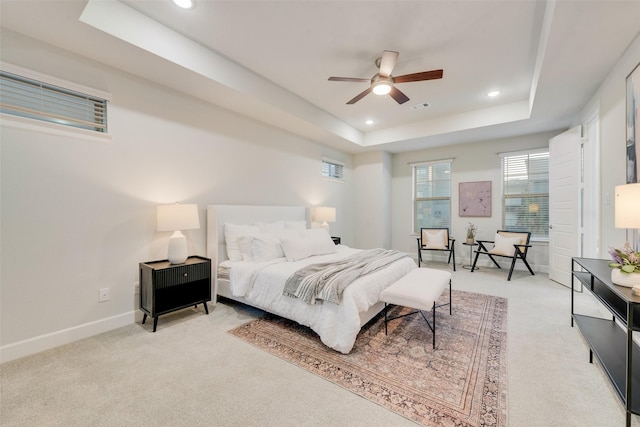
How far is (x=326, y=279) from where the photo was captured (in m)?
2.38

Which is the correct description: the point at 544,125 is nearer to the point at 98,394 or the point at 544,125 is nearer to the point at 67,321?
the point at 98,394

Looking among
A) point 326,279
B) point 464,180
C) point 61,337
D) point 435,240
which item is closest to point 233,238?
point 326,279

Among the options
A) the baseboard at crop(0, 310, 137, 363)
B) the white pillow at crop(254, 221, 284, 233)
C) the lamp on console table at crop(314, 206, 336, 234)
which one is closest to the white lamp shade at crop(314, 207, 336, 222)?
the lamp on console table at crop(314, 206, 336, 234)

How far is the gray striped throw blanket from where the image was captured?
2.24 meters

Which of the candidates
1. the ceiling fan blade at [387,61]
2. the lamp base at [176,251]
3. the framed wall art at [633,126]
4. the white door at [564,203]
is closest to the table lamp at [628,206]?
the framed wall art at [633,126]

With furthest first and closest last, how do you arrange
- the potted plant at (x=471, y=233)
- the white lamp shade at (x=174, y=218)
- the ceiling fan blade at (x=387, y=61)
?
the potted plant at (x=471, y=233), the white lamp shade at (x=174, y=218), the ceiling fan blade at (x=387, y=61)

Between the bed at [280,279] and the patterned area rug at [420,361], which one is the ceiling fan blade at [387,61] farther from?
the patterned area rug at [420,361]

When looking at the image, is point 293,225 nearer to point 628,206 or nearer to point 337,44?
point 337,44

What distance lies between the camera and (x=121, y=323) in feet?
8.75

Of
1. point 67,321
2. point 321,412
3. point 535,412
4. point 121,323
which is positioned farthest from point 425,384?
point 67,321

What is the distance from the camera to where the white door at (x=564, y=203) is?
3.74m

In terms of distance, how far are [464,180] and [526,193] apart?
1.10 meters

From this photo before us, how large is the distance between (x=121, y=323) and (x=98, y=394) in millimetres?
1132

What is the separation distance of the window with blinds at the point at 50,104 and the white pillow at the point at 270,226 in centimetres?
201
